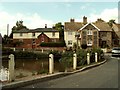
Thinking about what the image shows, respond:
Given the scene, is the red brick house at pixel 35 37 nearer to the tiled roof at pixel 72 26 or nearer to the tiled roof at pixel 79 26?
the tiled roof at pixel 72 26

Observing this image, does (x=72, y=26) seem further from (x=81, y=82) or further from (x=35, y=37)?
(x=81, y=82)

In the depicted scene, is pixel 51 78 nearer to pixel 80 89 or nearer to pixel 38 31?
pixel 80 89

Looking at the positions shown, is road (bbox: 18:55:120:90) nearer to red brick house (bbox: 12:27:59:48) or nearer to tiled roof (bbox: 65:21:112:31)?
tiled roof (bbox: 65:21:112:31)

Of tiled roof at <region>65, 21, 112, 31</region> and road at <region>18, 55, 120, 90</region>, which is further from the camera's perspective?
tiled roof at <region>65, 21, 112, 31</region>

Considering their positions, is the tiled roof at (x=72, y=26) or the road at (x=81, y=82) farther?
the tiled roof at (x=72, y=26)

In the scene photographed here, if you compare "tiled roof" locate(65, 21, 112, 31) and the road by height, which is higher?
"tiled roof" locate(65, 21, 112, 31)

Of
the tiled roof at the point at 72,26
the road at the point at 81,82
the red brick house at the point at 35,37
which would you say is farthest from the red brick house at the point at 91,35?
the road at the point at 81,82

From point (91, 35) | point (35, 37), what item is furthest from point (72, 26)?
point (35, 37)

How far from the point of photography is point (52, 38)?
274 feet

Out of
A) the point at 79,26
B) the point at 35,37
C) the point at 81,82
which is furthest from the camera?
the point at 35,37

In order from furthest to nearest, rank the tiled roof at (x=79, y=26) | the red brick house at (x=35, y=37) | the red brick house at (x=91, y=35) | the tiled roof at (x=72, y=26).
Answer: the red brick house at (x=35, y=37)
the tiled roof at (x=72, y=26)
the tiled roof at (x=79, y=26)
the red brick house at (x=91, y=35)

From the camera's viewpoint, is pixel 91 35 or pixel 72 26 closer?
pixel 91 35

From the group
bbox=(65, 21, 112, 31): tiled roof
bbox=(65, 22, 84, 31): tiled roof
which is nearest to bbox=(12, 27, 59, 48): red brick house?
bbox=(65, 22, 84, 31): tiled roof

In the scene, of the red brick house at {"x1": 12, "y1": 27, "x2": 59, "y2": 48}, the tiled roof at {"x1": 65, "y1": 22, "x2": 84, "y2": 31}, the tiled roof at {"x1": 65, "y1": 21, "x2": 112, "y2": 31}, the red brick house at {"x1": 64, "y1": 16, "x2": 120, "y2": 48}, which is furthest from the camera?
the red brick house at {"x1": 12, "y1": 27, "x2": 59, "y2": 48}
